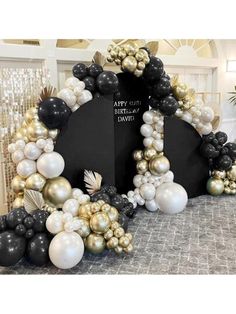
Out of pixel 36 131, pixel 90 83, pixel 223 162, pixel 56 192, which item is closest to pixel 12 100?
pixel 36 131

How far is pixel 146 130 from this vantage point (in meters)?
3.78

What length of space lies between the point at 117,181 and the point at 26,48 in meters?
1.98

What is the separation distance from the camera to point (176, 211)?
11.7 ft

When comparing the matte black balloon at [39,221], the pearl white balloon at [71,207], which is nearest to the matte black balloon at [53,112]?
the pearl white balloon at [71,207]

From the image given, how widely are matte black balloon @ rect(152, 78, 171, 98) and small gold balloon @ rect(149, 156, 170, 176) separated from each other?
0.75 meters

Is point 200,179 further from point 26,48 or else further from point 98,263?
point 26,48

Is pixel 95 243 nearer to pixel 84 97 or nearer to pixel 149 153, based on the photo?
pixel 84 97

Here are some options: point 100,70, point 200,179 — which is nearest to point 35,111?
point 100,70

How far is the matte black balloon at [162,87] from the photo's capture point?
363 cm

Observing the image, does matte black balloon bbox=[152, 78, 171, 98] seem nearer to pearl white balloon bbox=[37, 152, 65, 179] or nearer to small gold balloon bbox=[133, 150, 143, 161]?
small gold balloon bbox=[133, 150, 143, 161]

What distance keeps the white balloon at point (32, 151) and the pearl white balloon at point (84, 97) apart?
621mm

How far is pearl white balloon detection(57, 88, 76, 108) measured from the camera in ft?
9.88

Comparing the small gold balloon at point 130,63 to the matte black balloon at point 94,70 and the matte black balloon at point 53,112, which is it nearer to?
the matte black balloon at point 94,70

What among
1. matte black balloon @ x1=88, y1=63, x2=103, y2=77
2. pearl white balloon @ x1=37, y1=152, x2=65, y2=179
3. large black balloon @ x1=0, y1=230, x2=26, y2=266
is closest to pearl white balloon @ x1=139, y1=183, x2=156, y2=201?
pearl white balloon @ x1=37, y1=152, x2=65, y2=179
